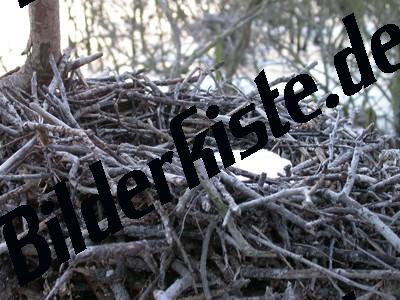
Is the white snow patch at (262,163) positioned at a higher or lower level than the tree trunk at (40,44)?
lower

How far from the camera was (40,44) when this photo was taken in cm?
193

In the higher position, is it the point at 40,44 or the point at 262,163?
the point at 40,44

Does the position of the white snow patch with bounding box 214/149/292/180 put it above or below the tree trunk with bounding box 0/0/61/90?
below

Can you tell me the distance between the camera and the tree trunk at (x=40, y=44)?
189 cm

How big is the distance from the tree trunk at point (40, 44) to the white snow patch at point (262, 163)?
0.61 meters

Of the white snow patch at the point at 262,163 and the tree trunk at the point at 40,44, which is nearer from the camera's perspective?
the white snow patch at the point at 262,163

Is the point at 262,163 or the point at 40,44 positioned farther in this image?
the point at 40,44

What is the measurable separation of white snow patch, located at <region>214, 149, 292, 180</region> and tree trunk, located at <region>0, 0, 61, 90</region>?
1.99 feet

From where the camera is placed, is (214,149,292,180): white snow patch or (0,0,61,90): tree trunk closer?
(214,149,292,180): white snow patch

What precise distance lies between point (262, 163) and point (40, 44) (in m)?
0.76

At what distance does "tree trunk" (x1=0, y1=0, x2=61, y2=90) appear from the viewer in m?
1.89

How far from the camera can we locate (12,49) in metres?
4.39

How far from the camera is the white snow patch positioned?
165 cm

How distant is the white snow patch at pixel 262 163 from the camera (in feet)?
5.41
